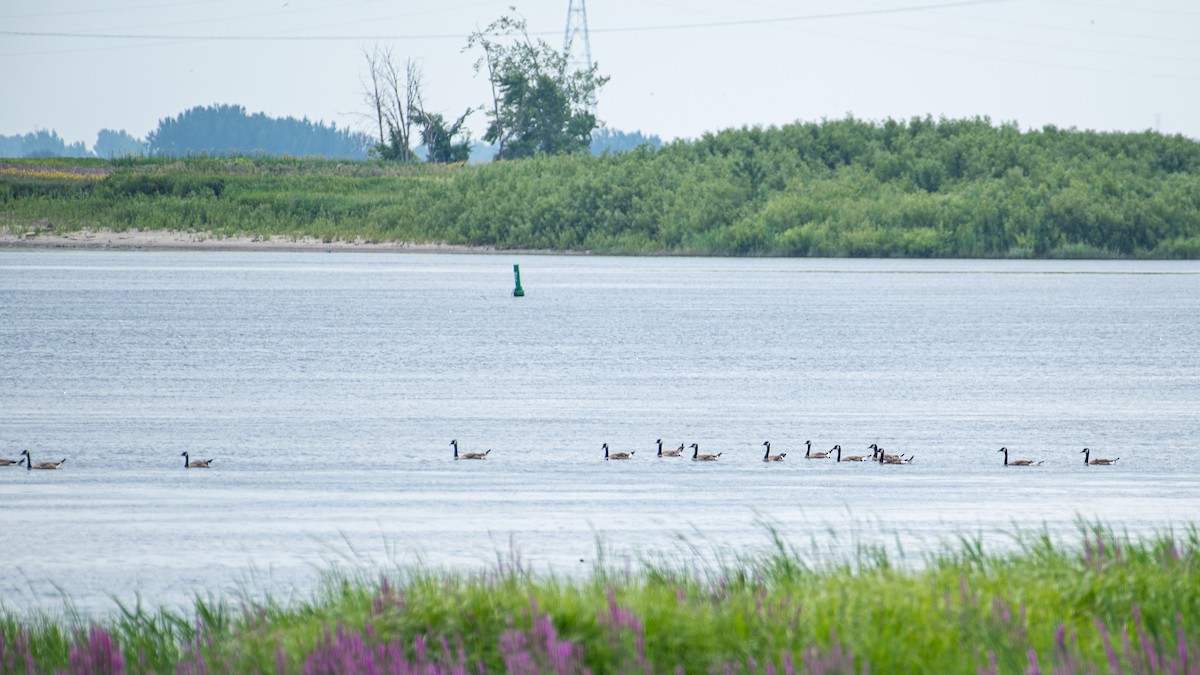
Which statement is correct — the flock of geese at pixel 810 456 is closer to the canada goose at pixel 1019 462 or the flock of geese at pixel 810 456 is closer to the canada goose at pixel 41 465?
the canada goose at pixel 1019 462

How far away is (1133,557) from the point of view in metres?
9.91

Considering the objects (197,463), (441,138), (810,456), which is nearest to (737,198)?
(441,138)

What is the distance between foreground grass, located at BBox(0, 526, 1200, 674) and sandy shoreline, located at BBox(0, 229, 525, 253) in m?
111

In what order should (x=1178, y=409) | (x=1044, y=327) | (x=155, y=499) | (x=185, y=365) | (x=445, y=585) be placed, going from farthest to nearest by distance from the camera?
(x=1044, y=327), (x=185, y=365), (x=1178, y=409), (x=155, y=499), (x=445, y=585)

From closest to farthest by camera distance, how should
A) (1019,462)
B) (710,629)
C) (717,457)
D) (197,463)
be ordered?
(710,629) → (197,463) → (1019,462) → (717,457)

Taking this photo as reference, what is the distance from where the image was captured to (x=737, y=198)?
118 metres

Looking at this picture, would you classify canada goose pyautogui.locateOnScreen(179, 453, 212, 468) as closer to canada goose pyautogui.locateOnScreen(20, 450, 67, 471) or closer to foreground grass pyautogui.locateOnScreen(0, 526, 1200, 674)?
canada goose pyautogui.locateOnScreen(20, 450, 67, 471)

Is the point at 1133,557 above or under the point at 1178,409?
above

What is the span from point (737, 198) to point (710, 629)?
110375 millimetres

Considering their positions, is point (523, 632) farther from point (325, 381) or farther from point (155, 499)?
point (325, 381)

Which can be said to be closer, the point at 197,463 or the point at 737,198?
the point at 197,463

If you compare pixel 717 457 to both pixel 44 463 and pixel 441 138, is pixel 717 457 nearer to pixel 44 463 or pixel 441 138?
pixel 44 463

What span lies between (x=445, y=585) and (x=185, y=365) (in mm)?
34860

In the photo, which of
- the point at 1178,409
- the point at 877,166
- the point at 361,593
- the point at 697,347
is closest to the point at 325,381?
the point at 697,347
